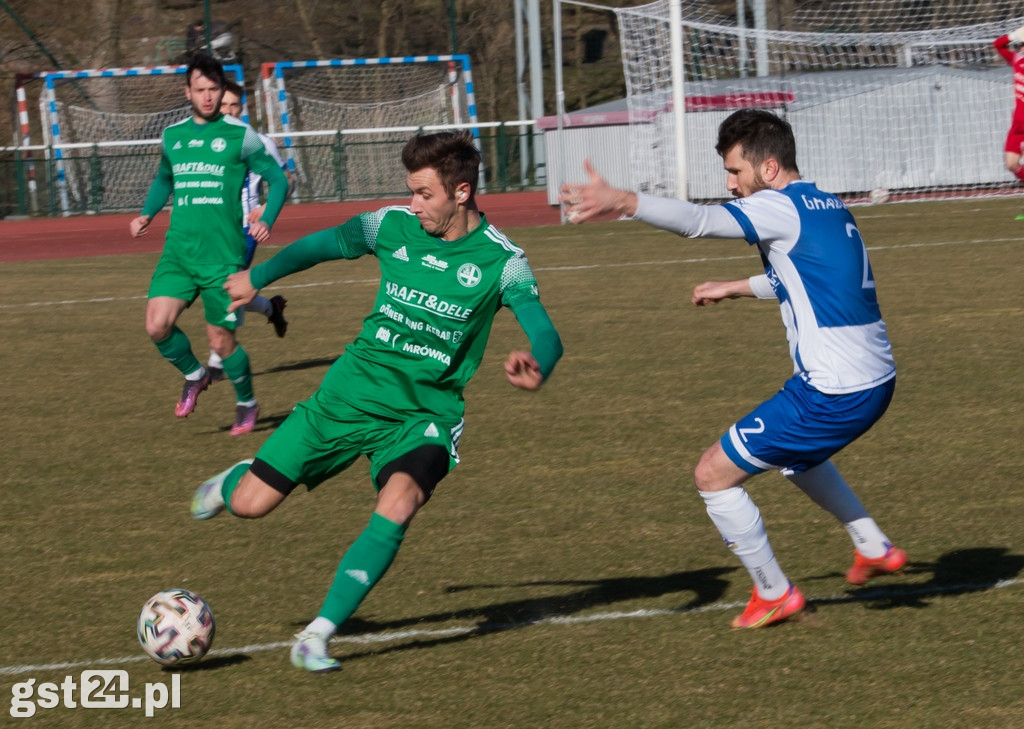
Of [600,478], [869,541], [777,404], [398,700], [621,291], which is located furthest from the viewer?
[621,291]

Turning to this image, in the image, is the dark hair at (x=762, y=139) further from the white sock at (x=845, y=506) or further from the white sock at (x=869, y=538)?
the white sock at (x=869, y=538)

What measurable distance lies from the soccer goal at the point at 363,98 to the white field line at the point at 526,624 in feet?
86.0

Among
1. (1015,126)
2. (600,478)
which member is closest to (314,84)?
(1015,126)

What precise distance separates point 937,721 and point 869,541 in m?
1.16

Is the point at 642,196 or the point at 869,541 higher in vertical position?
the point at 642,196

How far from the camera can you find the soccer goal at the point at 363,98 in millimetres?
32156

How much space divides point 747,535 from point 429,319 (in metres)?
1.26

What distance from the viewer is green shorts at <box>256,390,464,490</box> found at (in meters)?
4.55

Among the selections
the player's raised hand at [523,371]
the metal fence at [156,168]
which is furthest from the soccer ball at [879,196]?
the player's raised hand at [523,371]

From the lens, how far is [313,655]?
4219 mm

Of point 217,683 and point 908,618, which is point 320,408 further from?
point 908,618

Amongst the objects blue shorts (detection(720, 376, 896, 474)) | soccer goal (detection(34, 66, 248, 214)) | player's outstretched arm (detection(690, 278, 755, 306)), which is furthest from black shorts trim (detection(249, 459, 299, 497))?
soccer goal (detection(34, 66, 248, 214))

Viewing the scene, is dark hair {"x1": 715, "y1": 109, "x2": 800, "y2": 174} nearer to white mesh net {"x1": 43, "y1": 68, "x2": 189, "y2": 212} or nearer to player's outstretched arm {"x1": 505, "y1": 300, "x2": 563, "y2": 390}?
player's outstretched arm {"x1": 505, "y1": 300, "x2": 563, "y2": 390}

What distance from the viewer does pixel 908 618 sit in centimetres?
466
